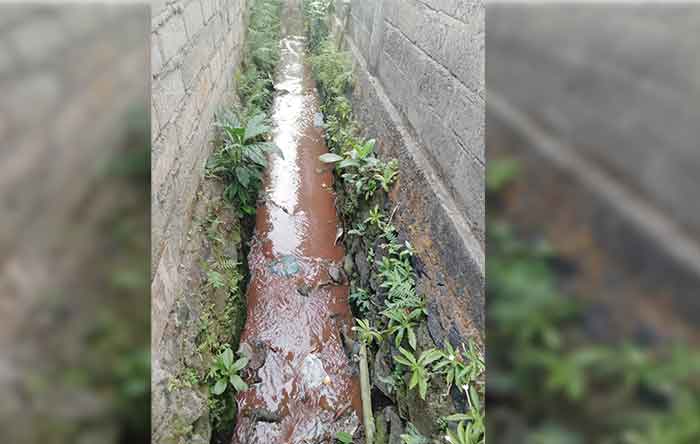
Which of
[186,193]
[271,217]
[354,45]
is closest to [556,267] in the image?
[186,193]

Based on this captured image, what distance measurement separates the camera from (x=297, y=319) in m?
3.81

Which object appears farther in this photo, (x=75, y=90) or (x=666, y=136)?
(x=75, y=90)

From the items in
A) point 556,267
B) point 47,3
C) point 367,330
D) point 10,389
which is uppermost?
point 47,3

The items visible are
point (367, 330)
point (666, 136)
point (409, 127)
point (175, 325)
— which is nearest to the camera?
point (666, 136)

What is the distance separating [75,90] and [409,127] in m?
3.31

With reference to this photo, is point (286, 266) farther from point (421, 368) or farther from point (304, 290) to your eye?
point (421, 368)

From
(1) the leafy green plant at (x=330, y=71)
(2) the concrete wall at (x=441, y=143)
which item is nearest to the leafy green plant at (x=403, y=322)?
(2) the concrete wall at (x=441, y=143)

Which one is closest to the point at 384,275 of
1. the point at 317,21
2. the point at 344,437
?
the point at 344,437

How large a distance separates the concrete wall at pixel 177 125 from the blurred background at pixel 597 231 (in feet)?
4.95

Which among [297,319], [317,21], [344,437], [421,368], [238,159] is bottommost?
[344,437]

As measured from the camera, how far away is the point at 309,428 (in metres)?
3.09

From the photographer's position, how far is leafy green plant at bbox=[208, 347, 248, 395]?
2783 millimetres

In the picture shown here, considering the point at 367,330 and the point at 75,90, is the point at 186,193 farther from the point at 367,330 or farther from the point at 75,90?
the point at 75,90

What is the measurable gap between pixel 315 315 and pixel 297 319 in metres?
0.16
